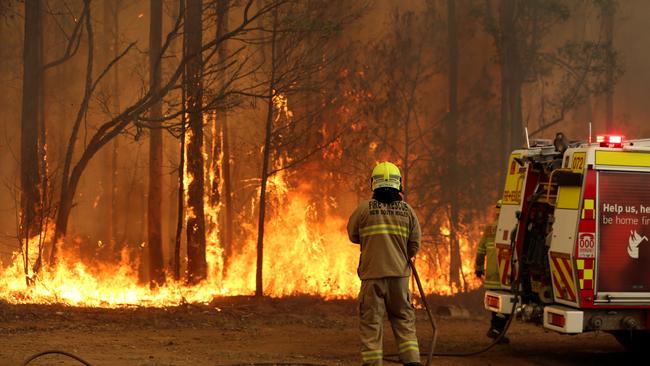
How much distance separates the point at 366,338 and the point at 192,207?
34.5 feet

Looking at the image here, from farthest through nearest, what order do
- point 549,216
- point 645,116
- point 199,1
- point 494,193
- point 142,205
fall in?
1. point 645,116
2. point 142,205
3. point 494,193
4. point 199,1
5. point 549,216

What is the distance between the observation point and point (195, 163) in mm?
17625

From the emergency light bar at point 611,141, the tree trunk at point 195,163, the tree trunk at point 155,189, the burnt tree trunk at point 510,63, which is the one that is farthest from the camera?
the burnt tree trunk at point 510,63

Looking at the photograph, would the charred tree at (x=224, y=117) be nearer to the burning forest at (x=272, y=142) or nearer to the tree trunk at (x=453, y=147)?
the burning forest at (x=272, y=142)

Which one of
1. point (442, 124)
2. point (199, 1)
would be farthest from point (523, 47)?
point (199, 1)

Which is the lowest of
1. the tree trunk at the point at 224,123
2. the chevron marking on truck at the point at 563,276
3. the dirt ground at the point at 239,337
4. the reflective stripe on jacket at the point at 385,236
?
the dirt ground at the point at 239,337

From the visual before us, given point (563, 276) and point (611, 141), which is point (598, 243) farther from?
point (611, 141)

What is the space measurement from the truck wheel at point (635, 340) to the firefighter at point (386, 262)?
3057mm

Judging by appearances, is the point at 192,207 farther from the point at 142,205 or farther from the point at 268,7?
the point at 142,205

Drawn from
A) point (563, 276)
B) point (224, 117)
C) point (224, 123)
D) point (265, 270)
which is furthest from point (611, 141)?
point (224, 123)

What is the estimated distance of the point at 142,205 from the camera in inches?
1537

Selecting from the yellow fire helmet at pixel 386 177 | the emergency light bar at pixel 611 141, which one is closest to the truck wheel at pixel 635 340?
the emergency light bar at pixel 611 141

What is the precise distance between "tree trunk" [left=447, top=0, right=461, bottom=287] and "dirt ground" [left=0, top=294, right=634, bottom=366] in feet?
31.0

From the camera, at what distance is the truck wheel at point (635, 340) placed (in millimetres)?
9633
